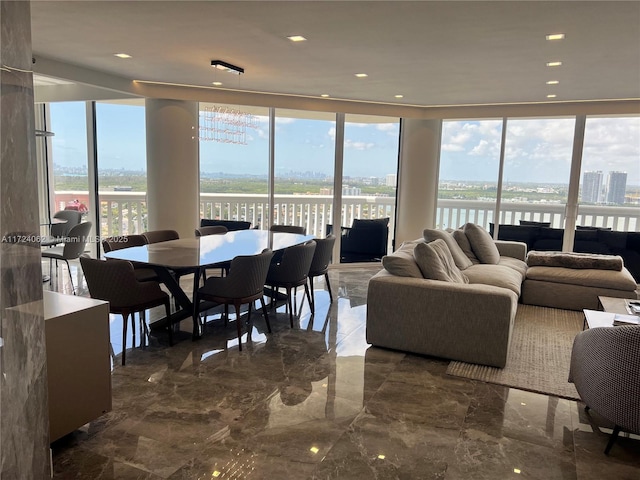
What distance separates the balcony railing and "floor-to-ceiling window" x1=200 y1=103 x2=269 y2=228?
0.05 feet

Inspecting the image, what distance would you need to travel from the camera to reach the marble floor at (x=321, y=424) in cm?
226

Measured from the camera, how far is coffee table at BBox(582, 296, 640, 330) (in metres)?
3.35

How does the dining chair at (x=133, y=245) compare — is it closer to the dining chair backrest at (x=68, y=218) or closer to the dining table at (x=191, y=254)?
the dining table at (x=191, y=254)

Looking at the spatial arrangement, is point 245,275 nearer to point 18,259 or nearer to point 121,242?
point 121,242

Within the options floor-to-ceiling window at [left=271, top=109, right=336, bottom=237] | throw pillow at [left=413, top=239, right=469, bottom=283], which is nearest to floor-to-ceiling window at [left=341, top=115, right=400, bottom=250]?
floor-to-ceiling window at [left=271, top=109, right=336, bottom=237]

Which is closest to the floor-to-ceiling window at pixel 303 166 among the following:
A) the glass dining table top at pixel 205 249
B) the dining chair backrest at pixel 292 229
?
the dining chair backrest at pixel 292 229

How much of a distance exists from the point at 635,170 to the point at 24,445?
26.0 ft

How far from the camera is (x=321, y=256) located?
4965 mm

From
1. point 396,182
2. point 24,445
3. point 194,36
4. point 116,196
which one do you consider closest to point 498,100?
point 396,182

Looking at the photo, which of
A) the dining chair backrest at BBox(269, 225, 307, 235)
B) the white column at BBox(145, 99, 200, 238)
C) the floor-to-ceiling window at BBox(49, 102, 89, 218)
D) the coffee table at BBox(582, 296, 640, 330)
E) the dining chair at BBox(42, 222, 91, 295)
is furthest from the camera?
the floor-to-ceiling window at BBox(49, 102, 89, 218)

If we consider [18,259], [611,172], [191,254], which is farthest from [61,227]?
[611,172]

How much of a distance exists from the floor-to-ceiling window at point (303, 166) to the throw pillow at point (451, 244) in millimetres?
2566

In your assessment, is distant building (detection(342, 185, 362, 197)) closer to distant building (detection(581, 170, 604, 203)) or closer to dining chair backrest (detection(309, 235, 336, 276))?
dining chair backrest (detection(309, 235, 336, 276))

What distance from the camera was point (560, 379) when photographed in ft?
10.9
